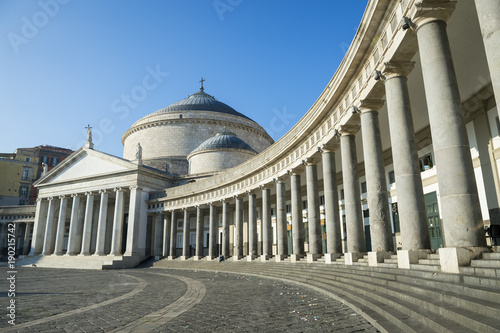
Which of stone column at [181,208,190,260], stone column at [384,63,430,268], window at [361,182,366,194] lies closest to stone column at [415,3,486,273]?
stone column at [384,63,430,268]

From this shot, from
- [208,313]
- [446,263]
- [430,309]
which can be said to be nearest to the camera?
[430,309]

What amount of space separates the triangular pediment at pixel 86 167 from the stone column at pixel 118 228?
303 centimetres

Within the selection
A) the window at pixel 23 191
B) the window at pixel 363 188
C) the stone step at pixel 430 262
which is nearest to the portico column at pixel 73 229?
the window at pixel 363 188

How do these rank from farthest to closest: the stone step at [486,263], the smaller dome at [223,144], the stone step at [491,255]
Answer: the smaller dome at [223,144] < the stone step at [491,255] < the stone step at [486,263]

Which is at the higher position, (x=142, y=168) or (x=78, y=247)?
(x=142, y=168)

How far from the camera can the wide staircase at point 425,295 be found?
4590 millimetres

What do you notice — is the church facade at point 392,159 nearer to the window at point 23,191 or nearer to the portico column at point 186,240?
the portico column at point 186,240

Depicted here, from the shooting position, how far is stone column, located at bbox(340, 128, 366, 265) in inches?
536

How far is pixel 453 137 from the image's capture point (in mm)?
7219

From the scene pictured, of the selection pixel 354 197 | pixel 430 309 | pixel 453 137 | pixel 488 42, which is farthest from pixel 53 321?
pixel 354 197

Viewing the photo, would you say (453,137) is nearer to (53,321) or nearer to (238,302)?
(238,302)

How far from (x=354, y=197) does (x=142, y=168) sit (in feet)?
105

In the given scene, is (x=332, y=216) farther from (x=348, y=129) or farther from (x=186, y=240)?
(x=186, y=240)

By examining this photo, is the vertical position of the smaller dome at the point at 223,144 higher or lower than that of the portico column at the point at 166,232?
higher
